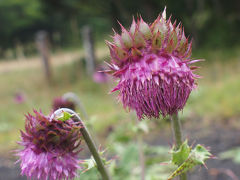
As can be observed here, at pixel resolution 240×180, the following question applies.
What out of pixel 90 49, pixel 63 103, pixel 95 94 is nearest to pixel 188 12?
pixel 90 49

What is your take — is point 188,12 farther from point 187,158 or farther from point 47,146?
point 47,146

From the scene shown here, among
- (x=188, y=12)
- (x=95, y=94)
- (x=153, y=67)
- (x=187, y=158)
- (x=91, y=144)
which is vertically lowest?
(x=95, y=94)

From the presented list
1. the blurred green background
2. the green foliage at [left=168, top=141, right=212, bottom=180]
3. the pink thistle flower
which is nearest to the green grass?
the blurred green background

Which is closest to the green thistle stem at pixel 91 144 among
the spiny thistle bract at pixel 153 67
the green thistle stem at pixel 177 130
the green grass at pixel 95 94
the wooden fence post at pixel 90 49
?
the spiny thistle bract at pixel 153 67

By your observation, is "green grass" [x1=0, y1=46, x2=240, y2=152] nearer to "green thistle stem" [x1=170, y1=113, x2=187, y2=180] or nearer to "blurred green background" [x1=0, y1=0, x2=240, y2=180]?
"blurred green background" [x1=0, y1=0, x2=240, y2=180]

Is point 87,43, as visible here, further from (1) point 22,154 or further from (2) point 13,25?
(2) point 13,25
